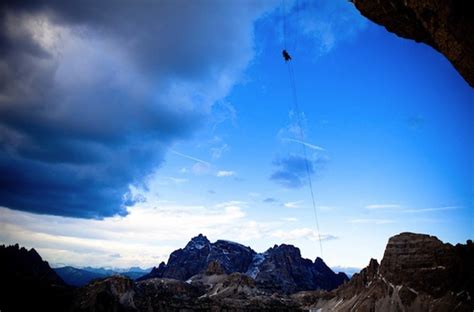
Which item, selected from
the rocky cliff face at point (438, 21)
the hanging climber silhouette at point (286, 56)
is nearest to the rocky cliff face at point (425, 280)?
the hanging climber silhouette at point (286, 56)

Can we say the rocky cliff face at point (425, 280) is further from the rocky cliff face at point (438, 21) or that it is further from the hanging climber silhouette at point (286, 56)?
the rocky cliff face at point (438, 21)

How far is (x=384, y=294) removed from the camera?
607ft

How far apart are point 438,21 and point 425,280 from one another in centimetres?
18694

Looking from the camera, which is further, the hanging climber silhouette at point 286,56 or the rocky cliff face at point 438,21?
the hanging climber silhouette at point 286,56

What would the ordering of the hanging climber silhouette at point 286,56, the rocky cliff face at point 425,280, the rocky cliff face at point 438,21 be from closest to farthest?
1. the rocky cliff face at point 438,21
2. the hanging climber silhouette at point 286,56
3. the rocky cliff face at point 425,280

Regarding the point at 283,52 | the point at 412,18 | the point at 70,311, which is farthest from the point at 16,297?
the point at 412,18

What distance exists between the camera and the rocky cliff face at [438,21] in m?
18.4

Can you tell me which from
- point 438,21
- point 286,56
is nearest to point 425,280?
point 286,56

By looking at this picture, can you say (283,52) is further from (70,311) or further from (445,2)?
(70,311)

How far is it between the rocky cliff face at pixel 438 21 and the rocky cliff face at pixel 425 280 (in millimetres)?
155579

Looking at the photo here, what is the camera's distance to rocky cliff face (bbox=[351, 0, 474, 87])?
60.2 feet

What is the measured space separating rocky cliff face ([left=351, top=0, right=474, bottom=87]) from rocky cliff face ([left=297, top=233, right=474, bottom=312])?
510ft

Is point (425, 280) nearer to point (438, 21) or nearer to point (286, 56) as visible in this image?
point (286, 56)

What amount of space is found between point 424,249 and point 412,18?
650 ft
